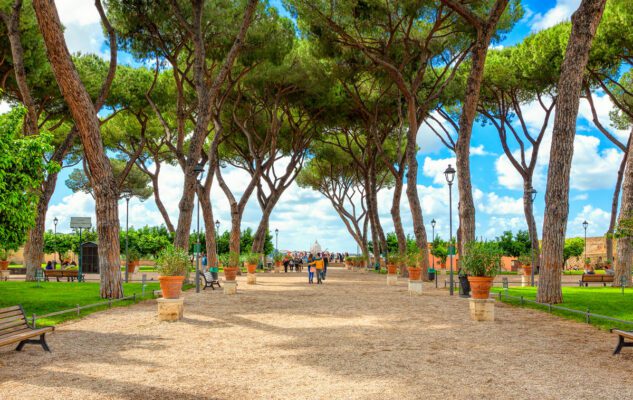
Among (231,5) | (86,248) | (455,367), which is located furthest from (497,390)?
(86,248)

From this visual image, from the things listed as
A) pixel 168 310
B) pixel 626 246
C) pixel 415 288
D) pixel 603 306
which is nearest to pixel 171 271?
pixel 168 310

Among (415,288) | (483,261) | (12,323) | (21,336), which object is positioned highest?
(483,261)

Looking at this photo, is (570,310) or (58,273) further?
(58,273)

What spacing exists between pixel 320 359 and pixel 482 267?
5249 mm

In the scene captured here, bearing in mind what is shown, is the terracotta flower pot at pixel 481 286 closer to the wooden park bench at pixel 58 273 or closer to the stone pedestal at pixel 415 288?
the stone pedestal at pixel 415 288

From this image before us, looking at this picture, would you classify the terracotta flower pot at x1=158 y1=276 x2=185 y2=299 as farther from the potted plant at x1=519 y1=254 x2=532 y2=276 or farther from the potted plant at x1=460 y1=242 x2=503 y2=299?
the potted plant at x1=519 y1=254 x2=532 y2=276

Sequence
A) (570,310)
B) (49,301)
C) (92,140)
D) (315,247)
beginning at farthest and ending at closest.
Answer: (315,247)
(49,301)
(92,140)
(570,310)

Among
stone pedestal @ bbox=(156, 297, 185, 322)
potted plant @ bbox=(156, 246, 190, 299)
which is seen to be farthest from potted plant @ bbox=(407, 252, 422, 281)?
stone pedestal @ bbox=(156, 297, 185, 322)

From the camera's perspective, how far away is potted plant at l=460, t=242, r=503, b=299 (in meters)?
10.8

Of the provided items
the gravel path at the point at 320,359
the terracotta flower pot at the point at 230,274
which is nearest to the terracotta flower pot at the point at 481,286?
the gravel path at the point at 320,359

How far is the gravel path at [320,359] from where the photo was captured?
543 cm

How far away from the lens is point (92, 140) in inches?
534

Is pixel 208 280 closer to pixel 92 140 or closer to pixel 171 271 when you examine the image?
pixel 92 140

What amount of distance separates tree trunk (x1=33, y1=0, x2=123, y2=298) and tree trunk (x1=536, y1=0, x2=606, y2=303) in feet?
34.2
